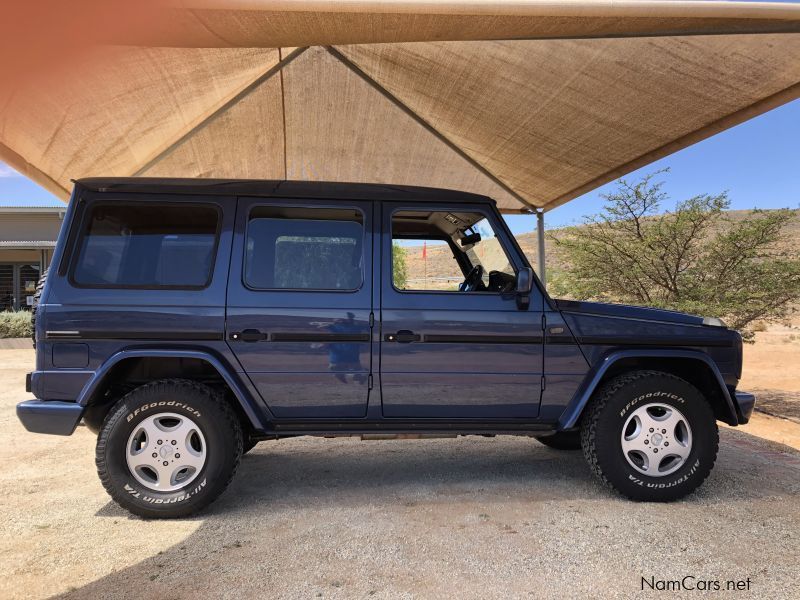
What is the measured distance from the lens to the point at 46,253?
2058 centimetres

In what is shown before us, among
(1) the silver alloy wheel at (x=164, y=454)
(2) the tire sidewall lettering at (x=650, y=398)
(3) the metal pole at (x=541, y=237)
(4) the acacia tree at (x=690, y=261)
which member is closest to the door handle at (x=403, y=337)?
(1) the silver alloy wheel at (x=164, y=454)

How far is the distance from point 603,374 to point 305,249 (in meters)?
2.15

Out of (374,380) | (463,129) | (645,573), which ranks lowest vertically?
(645,573)

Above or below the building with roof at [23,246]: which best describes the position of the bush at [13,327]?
below

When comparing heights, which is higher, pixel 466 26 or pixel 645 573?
pixel 466 26

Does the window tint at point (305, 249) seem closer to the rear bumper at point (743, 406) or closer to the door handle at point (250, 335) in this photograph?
the door handle at point (250, 335)

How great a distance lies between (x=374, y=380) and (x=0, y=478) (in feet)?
10.2

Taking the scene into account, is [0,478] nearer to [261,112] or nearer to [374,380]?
[374,380]

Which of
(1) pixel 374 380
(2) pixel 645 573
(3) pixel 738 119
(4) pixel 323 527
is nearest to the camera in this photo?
(2) pixel 645 573

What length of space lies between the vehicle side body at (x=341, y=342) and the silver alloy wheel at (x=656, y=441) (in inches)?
13.1

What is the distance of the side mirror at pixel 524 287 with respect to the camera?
11.9 feet

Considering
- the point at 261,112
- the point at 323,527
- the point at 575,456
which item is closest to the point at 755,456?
the point at 575,456

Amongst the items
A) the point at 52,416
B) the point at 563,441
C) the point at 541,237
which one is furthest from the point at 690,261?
the point at 52,416

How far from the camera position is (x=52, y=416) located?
3.40 meters
